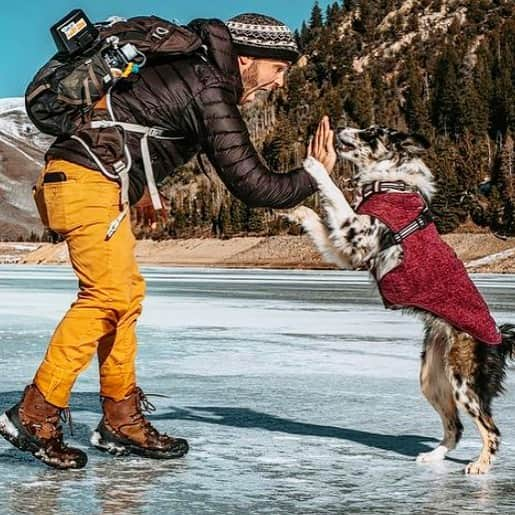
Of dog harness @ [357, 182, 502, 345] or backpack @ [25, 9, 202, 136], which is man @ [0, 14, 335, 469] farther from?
dog harness @ [357, 182, 502, 345]

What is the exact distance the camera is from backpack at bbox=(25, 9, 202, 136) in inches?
167

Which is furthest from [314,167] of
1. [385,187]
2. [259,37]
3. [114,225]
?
[114,225]

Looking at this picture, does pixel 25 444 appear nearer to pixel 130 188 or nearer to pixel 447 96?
pixel 130 188

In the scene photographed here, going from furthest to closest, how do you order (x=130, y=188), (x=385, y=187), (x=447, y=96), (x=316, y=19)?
(x=316, y=19) → (x=447, y=96) → (x=385, y=187) → (x=130, y=188)

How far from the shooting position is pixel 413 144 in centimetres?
552

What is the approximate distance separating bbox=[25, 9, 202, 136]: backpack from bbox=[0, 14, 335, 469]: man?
4.0 inches

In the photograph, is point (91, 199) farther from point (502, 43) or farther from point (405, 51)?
point (405, 51)

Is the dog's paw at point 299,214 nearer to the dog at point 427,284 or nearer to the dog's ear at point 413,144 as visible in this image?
the dog at point 427,284

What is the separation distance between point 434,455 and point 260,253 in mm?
64014

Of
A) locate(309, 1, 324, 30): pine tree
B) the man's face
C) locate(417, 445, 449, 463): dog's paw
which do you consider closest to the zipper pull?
the man's face

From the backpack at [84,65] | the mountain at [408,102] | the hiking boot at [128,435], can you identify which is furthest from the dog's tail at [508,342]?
the mountain at [408,102]

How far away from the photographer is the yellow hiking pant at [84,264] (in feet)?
14.1

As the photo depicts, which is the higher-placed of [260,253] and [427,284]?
[427,284]

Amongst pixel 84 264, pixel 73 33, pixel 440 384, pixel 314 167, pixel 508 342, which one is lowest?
pixel 440 384
